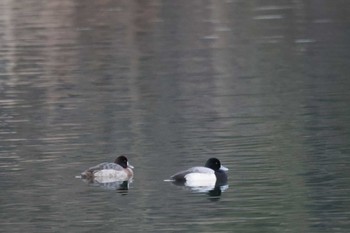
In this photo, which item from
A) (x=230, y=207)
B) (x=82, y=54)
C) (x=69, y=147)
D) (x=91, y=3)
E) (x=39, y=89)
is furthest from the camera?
(x=91, y=3)

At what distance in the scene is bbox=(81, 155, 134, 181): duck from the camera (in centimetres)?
1761

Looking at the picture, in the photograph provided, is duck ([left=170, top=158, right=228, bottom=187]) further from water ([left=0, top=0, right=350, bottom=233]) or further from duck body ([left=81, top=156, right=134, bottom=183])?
duck body ([left=81, top=156, right=134, bottom=183])

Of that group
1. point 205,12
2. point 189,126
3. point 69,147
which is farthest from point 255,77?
point 205,12

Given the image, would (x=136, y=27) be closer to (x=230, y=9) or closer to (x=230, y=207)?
(x=230, y=9)

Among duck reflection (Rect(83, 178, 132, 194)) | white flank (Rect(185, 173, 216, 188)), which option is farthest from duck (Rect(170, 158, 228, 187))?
duck reflection (Rect(83, 178, 132, 194))

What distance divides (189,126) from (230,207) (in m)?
6.19

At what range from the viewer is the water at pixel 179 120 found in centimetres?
1566

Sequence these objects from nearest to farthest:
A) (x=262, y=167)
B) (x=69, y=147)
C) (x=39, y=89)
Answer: (x=262, y=167) → (x=69, y=147) → (x=39, y=89)

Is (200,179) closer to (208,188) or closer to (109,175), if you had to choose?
(208,188)

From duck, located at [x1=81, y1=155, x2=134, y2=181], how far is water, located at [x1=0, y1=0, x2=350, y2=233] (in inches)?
10.1

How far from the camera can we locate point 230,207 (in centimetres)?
1577

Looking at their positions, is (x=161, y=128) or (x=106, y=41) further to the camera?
(x=106, y=41)

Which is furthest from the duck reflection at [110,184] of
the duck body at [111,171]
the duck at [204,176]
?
the duck at [204,176]

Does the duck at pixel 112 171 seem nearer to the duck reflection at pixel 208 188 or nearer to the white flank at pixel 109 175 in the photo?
the white flank at pixel 109 175
